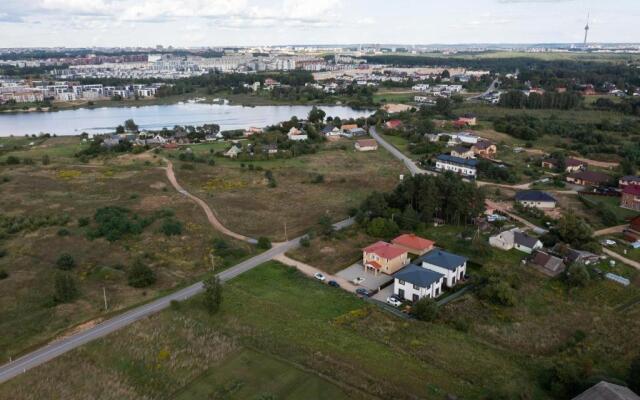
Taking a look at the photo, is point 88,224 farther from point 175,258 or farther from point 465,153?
point 465,153

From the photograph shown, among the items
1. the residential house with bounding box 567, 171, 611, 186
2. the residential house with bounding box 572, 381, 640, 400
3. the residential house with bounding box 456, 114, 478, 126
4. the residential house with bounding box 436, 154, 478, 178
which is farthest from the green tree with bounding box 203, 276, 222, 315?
the residential house with bounding box 456, 114, 478, 126

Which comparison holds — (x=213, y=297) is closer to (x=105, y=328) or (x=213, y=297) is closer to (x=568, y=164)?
(x=105, y=328)

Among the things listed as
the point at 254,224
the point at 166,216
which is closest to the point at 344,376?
the point at 254,224

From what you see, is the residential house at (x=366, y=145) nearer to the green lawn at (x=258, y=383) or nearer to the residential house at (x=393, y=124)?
the residential house at (x=393, y=124)

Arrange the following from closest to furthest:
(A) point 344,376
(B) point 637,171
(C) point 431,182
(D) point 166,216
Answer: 1. (A) point 344,376
2. (C) point 431,182
3. (D) point 166,216
4. (B) point 637,171

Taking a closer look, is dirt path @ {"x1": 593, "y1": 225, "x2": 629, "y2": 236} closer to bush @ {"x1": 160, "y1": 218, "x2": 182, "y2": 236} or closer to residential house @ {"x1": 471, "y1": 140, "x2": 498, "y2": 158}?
residential house @ {"x1": 471, "y1": 140, "x2": 498, "y2": 158}

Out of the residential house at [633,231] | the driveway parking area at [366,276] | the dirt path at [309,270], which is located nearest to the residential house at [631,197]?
the residential house at [633,231]
